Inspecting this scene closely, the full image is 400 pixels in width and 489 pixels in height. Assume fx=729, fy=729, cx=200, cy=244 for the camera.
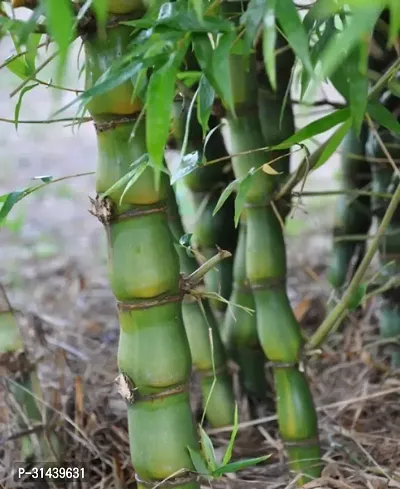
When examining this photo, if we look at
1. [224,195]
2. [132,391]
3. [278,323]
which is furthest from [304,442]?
[224,195]

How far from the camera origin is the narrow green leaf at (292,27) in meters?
0.40

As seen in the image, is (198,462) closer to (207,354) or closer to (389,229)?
(207,354)

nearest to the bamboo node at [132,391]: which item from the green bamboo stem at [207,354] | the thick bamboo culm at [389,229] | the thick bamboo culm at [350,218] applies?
the green bamboo stem at [207,354]

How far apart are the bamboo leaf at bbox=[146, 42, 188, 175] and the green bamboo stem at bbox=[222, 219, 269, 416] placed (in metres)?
0.43

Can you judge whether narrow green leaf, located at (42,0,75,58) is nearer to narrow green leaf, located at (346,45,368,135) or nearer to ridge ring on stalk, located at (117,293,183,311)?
narrow green leaf, located at (346,45,368,135)

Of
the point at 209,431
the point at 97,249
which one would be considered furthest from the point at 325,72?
the point at 97,249

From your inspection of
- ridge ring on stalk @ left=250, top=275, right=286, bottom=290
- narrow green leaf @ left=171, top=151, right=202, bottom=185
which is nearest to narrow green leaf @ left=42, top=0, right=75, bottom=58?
narrow green leaf @ left=171, top=151, right=202, bottom=185

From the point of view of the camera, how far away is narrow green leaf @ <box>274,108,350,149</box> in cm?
53

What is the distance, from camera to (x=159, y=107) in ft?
1.41

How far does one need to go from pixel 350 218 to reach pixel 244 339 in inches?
13.5

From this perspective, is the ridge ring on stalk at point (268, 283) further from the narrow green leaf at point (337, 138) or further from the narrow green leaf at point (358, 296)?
the narrow green leaf at point (337, 138)

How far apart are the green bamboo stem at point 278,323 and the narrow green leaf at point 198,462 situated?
156mm

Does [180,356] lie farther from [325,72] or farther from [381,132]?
[381,132]

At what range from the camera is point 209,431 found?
Answer: 2.77 feet
